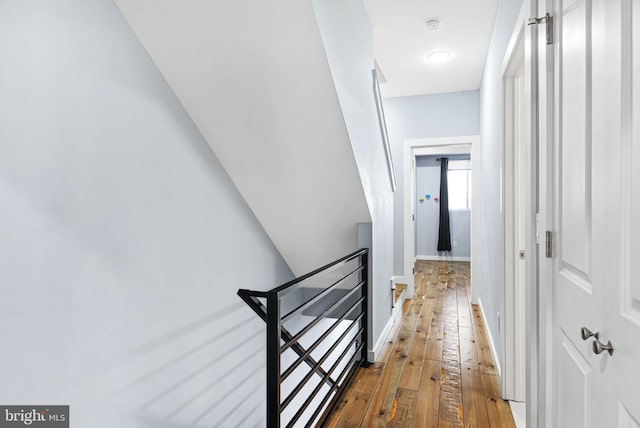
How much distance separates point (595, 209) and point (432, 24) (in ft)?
8.04

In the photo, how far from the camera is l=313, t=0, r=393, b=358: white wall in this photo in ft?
5.39

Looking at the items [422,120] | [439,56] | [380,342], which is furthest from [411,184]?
[380,342]

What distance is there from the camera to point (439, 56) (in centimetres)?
333

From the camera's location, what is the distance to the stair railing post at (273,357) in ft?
4.57

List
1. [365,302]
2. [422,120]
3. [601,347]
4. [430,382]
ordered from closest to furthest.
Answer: [601,347] < [430,382] < [365,302] < [422,120]

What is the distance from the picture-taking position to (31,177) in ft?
3.81

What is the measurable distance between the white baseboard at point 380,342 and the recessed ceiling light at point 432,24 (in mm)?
2488

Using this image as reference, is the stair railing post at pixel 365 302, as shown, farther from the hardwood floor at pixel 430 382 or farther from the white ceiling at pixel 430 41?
the white ceiling at pixel 430 41

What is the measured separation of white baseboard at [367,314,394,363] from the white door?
59.0 inches

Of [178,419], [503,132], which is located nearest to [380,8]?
[503,132]

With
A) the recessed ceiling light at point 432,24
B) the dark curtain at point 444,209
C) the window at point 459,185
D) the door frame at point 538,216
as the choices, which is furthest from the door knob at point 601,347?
the window at point 459,185

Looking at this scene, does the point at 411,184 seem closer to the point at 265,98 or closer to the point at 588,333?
the point at 265,98

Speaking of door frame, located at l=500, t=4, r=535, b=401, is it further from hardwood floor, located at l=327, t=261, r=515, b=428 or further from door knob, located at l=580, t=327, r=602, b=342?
door knob, located at l=580, t=327, r=602, b=342

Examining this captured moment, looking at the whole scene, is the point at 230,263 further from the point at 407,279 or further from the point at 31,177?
the point at 407,279
